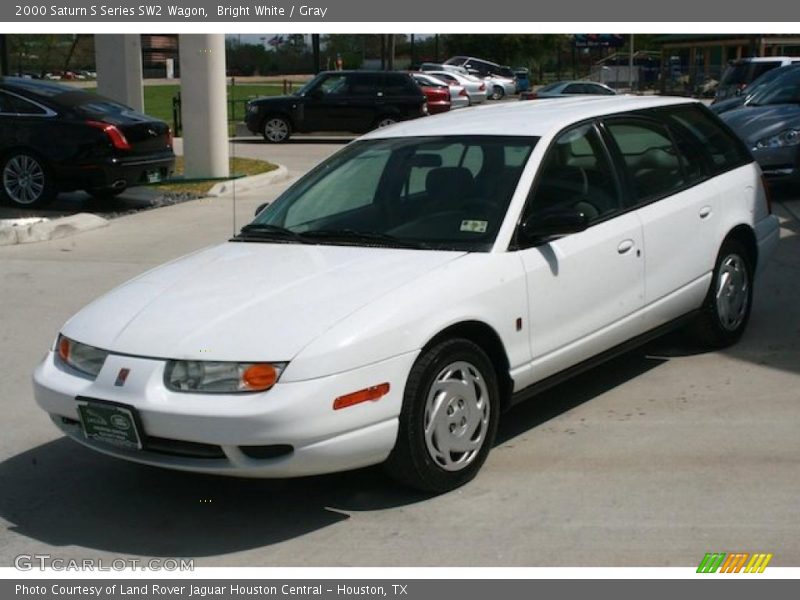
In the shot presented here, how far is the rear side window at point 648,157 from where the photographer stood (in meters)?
6.48

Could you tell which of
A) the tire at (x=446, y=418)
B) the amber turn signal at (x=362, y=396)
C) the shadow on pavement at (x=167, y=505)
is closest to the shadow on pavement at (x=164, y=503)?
the shadow on pavement at (x=167, y=505)

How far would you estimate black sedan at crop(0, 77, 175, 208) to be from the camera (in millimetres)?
13500

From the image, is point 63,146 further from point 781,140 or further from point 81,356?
point 81,356

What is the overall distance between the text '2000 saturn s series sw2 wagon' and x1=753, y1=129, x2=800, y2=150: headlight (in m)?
6.39

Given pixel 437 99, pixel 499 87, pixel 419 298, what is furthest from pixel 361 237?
pixel 499 87

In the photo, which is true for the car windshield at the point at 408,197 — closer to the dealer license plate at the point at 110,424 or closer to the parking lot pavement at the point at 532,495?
the parking lot pavement at the point at 532,495

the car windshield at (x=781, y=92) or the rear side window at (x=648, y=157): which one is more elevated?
the car windshield at (x=781, y=92)

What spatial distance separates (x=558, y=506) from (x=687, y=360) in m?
2.50

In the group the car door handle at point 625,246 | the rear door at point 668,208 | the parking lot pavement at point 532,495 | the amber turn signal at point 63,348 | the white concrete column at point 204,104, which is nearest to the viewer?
the parking lot pavement at point 532,495

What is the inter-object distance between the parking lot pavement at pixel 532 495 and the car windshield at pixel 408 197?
111 cm

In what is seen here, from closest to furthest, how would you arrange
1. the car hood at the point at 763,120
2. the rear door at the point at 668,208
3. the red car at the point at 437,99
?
the rear door at the point at 668,208 < the car hood at the point at 763,120 < the red car at the point at 437,99

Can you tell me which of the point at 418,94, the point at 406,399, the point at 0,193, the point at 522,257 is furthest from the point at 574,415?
the point at 418,94

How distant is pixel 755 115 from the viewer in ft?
45.7

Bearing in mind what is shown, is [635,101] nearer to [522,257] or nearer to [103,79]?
[522,257]
